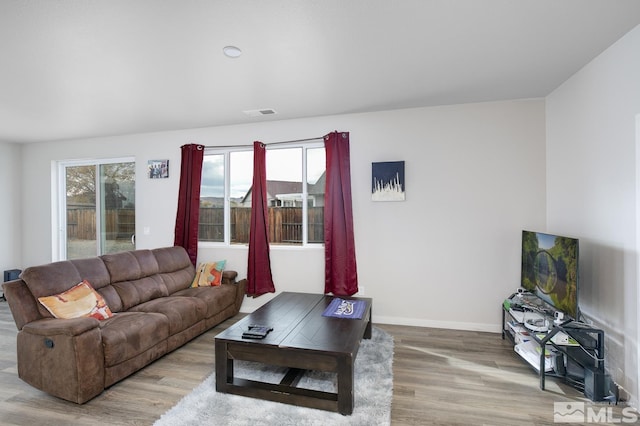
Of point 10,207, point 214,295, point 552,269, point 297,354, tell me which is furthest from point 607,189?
point 10,207

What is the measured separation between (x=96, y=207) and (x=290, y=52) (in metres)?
4.49

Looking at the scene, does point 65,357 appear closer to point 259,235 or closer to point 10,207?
point 259,235

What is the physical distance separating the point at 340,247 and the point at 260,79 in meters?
2.05

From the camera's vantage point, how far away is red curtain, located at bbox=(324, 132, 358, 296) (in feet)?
12.3

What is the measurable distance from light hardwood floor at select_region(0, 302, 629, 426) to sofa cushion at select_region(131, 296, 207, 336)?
10.6 inches

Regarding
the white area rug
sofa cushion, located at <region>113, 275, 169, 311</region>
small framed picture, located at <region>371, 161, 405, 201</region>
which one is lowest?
Answer: the white area rug

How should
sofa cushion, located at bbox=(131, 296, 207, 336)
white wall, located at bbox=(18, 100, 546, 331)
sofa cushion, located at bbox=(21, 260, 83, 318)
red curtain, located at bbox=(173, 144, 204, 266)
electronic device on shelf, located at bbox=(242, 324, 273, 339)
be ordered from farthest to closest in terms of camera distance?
red curtain, located at bbox=(173, 144, 204, 266)
white wall, located at bbox=(18, 100, 546, 331)
sofa cushion, located at bbox=(131, 296, 207, 336)
sofa cushion, located at bbox=(21, 260, 83, 318)
electronic device on shelf, located at bbox=(242, 324, 273, 339)

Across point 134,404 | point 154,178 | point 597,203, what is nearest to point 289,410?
point 134,404

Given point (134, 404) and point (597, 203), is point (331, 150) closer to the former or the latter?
point (597, 203)

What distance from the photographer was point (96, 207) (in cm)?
505

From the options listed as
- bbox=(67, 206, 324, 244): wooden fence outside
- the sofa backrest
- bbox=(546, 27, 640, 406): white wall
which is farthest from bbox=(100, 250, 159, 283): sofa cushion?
bbox=(546, 27, 640, 406): white wall

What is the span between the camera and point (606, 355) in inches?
94.9

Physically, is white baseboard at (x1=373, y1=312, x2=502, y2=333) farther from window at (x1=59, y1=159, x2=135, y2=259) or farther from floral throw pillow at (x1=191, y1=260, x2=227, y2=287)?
window at (x1=59, y1=159, x2=135, y2=259)

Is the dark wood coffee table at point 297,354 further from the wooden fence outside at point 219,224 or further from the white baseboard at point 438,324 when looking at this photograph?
the wooden fence outside at point 219,224
